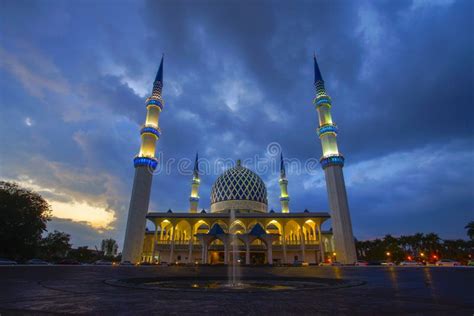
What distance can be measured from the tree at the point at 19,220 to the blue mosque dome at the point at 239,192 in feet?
93.2

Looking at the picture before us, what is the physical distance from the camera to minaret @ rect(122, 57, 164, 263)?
38.0 meters

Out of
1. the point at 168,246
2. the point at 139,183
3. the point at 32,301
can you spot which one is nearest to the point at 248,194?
the point at 168,246

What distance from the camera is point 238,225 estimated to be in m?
45.5

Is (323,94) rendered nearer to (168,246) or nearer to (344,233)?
(344,233)

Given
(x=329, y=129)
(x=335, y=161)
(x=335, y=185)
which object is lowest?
(x=335, y=185)

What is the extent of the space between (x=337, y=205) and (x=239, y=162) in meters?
27.0

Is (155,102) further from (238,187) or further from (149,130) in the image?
(238,187)

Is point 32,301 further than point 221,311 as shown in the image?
Yes

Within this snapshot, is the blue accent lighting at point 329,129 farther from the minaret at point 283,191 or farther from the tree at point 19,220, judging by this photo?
the tree at point 19,220

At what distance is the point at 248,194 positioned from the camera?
169ft

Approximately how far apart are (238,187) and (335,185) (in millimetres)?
19769

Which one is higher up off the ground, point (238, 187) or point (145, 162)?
point (145, 162)

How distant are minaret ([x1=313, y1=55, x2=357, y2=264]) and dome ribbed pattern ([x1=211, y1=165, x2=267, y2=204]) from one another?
16534mm

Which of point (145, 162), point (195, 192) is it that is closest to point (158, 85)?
point (145, 162)
